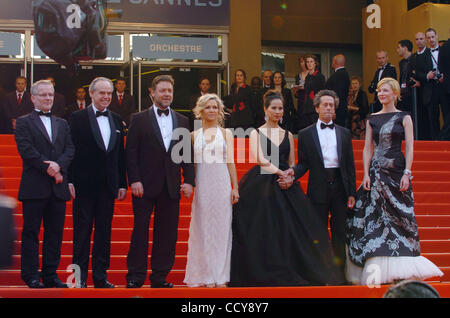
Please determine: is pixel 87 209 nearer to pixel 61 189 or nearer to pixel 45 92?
pixel 61 189

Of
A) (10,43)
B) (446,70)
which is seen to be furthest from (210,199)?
(10,43)

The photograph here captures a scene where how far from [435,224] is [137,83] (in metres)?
8.02

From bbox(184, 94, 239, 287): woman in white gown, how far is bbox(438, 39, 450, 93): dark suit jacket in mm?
5115

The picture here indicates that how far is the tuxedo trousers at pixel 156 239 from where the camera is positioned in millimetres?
5637

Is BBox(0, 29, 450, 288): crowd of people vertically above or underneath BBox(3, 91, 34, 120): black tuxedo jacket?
underneath

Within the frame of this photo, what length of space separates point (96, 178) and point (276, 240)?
1.63 metres

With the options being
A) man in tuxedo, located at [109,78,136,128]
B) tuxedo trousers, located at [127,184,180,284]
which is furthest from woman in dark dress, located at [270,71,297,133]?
tuxedo trousers, located at [127,184,180,284]

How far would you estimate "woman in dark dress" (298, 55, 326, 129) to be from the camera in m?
10.5

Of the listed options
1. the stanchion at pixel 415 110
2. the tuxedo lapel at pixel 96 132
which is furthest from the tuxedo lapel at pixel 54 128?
the stanchion at pixel 415 110

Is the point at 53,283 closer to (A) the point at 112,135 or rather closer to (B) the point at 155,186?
(B) the point at 155,186

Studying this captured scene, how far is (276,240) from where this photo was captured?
19.0 ft

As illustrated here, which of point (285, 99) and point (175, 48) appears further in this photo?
point (175, 48)

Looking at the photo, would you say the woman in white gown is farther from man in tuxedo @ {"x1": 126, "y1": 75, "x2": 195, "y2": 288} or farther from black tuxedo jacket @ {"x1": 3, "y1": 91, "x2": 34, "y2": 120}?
black tuxedo jacket @ {"x1": 3, "y1": 91, "x2": 34, "y2": 120}

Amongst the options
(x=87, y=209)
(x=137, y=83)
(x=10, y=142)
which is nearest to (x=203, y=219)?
(x=87, y=209)
